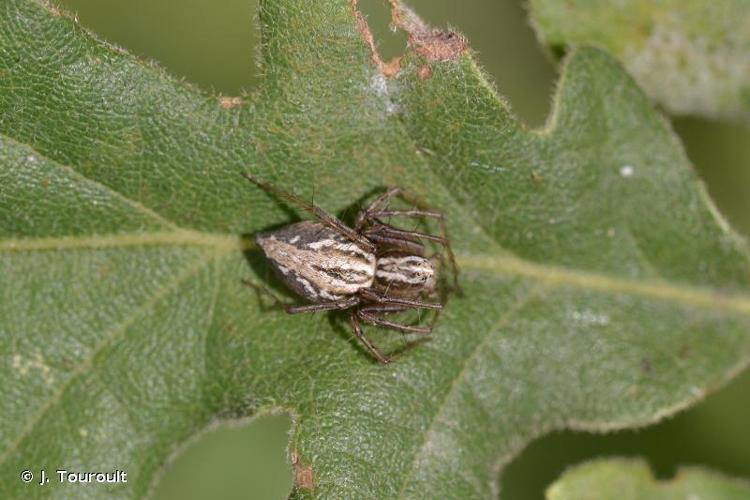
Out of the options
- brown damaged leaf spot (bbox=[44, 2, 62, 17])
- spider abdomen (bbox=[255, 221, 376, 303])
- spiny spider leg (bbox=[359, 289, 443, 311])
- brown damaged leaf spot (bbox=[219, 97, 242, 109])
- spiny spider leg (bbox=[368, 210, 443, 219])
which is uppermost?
brown damaged leaf spot (bbox=[44, 2, 62, 17])

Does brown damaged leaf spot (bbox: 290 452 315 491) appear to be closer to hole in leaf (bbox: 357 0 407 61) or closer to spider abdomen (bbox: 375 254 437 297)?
spider abdomen (bbox: 375 254 437 297)

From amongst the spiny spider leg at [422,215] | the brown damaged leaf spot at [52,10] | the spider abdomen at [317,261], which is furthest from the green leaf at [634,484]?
the brown damaged leaf spot at [52,10]

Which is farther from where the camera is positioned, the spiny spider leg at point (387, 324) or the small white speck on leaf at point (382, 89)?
the spiny spider leg at point (387, 324)

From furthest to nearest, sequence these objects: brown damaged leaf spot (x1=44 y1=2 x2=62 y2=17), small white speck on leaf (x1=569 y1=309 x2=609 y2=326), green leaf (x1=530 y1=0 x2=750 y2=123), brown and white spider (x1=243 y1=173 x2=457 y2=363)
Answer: green leaf (x1=530 y1=0 x2=750 y2=123) → small white speck on leaf (x1=569 y1=309 x2=609 y2=326) → brown and white spider (x1=243 y1=173 x2=457 y2=363) → brown damaged leaf spot (x1=44 y1=2 x2=62 y2=17)

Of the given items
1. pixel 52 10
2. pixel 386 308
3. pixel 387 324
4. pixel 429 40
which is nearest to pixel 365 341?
pixel 387 324

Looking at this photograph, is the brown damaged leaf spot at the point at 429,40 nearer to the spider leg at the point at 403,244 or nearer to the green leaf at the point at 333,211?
the green leaf at the point at 333,211

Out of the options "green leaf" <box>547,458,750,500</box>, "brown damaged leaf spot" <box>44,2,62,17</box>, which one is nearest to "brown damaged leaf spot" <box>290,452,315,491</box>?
"green leaf" <box>547,458,750,500</box>

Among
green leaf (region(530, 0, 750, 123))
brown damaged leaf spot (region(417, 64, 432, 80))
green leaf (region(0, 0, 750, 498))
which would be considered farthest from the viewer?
green leaf (region(530, 0, 750, 123))
